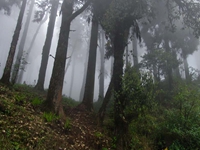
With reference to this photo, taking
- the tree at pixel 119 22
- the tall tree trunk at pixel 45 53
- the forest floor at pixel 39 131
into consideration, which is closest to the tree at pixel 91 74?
the tree at pixel 119 22

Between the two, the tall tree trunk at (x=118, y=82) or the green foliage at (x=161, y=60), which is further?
the green foliage at (x=161, y=60)

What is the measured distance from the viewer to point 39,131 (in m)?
4.67

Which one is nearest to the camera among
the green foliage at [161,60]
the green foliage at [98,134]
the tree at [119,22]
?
the green foliage at [98,134]

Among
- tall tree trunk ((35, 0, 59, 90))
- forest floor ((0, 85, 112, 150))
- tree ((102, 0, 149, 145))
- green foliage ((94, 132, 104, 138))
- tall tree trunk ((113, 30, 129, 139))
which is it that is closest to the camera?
forest floor ((0, 85, 112, 150))

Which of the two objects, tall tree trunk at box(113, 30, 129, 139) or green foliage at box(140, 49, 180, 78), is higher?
green foliage at box(140, 49, 180, 78)

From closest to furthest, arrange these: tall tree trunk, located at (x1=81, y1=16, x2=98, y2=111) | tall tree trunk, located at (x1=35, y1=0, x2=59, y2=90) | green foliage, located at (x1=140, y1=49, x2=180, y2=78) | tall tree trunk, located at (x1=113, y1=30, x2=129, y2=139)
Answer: tall tree trunk, located at (x1=113, y1=30, x2=129, y2=139), tall tree trunk, located at (x1=81, y1=16, x2=98, y2=111), tall tree trunk, located at (x1=35, y1=0, x2=59, y2=90), green foliage, located at (x1=140, y1=49, x2=180, y2=78)

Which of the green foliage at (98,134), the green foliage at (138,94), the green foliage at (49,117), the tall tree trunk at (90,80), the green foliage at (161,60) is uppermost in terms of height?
the green foliage at (161,60)

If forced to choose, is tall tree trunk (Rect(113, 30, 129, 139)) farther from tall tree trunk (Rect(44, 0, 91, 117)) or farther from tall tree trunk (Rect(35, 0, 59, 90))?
tall tree trunk (Rect(35, 0, 59, 90))

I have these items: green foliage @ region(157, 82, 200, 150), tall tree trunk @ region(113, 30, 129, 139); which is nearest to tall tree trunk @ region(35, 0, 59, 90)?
tall tree trunk @ region(113, 30, 129, 139)

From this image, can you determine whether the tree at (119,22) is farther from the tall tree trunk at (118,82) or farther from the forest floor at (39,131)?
the forest floor at (39,131)

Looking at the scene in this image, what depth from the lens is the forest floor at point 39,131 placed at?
401cm

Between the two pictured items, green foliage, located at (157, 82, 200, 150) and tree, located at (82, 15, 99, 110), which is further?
tree, located at (82, 15, 99, 110)

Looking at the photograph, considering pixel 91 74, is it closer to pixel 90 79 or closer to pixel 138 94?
pixel 90 79

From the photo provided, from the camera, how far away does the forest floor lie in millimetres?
4012
